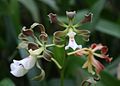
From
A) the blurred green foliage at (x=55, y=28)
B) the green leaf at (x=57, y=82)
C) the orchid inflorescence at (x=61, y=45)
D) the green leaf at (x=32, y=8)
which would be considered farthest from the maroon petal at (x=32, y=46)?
the green leaf at (x=32, y=8)

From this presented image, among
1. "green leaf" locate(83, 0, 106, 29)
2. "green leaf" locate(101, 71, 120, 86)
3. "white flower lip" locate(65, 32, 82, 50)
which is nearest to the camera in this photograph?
"white flower lip" locate(65, 32, 82, 50)

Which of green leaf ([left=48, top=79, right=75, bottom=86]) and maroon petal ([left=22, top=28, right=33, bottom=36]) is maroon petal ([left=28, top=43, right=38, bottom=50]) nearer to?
maroon petal ([left=22, top=28, right=33, bottom=36])

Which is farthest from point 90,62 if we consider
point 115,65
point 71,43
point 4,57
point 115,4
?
point 115,4

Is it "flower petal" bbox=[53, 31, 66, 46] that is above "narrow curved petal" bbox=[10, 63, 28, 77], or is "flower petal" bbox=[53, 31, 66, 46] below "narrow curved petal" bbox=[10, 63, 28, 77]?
above

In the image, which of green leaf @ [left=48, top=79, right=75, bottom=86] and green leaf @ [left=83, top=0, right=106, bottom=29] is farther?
green leaf @ [left=83, top=0, right=106, bottom=29]

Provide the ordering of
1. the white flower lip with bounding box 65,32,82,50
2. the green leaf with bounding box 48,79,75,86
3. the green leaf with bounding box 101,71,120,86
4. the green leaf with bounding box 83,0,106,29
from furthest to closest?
the green leaf with bounding box 83,0,106,29 < the green leaf with bounding box 48,79,75,86 < the green leaf with bounding box 101,71,120,86 < the white flower lip with bounding box 65,32,82,50

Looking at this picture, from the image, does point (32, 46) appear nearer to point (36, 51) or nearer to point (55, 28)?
point (36, 51)

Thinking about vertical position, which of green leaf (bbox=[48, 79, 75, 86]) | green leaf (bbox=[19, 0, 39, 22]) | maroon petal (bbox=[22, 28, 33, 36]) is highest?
green leaf (bbox=[19, 0, 39, 22])

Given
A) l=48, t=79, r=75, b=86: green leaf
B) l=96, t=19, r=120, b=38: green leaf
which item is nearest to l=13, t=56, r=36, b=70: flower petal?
l=48, t=79, r=75, b=86: green leaf
